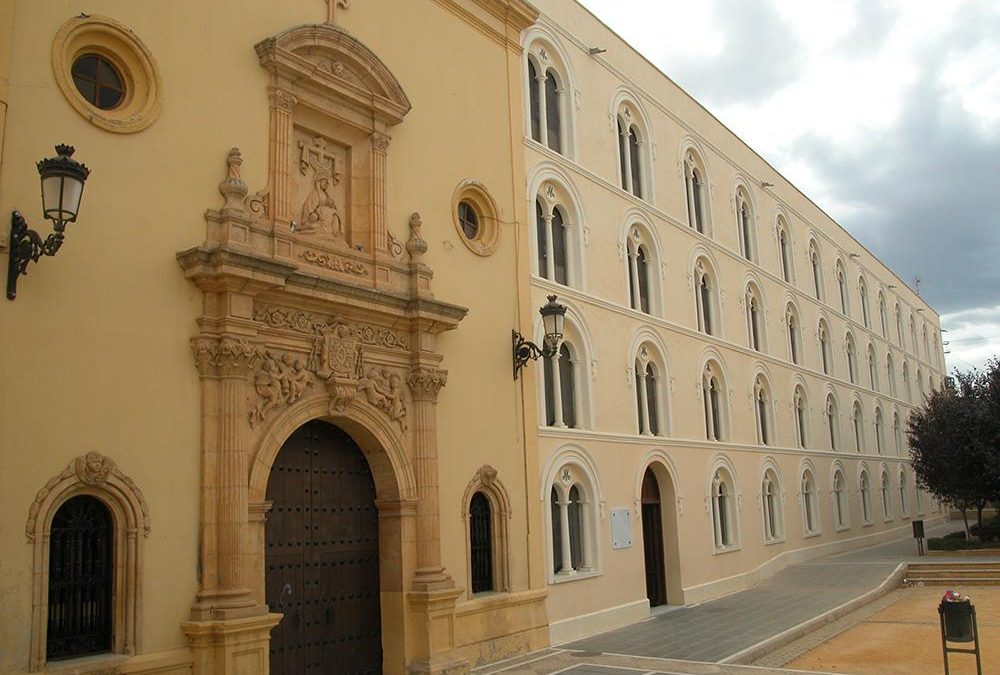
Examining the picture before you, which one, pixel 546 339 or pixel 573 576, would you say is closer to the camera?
pixel 546 339

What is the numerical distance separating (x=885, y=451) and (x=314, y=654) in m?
32.9

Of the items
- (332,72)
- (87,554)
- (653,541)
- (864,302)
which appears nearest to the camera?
(87,554)

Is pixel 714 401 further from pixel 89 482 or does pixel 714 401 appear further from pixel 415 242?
pixel 89 482

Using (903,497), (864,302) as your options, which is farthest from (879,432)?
(864,302)

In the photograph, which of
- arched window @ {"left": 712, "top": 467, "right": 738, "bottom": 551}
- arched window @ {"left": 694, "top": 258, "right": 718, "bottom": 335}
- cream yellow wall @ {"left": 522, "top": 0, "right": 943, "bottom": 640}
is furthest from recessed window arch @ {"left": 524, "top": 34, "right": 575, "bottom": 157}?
arched window @ {"left": 712, "top": 467, "right": 738, "bottom": 551}

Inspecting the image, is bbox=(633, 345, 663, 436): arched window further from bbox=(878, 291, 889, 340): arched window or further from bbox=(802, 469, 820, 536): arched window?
bbox=(878, 291, 889, 340): arched window

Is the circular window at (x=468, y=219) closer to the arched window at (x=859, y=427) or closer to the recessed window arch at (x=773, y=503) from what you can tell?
the recessed window arch at (x=773, y=503)

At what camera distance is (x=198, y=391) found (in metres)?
9.94

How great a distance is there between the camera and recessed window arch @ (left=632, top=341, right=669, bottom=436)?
19609mm

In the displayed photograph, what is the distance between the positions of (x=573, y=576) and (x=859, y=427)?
23601mm

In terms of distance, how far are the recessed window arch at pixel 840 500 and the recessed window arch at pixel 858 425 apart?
2746mm

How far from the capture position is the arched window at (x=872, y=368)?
127 ft

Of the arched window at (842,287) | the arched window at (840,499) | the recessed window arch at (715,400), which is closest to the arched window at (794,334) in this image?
the arched window at (840,499)

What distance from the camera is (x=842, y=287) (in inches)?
1448
